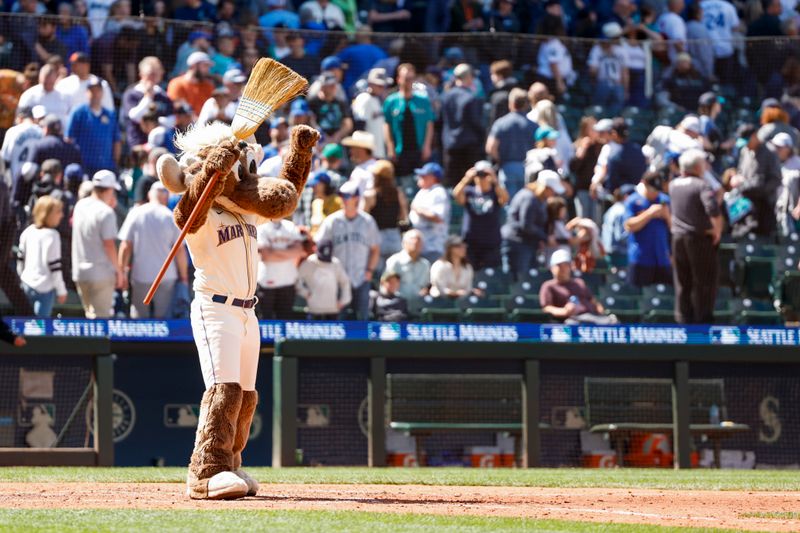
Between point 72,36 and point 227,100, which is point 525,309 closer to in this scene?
point 227,100

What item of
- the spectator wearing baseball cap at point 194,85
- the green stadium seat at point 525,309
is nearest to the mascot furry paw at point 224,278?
the green stadium seat at point 525,309

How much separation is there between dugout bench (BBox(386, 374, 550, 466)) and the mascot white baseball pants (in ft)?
16.6

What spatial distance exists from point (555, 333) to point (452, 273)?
4.22 feet

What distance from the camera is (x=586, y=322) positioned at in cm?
1325

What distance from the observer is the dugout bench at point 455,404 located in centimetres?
1259

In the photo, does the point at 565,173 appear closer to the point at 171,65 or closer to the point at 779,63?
the point at 779,63

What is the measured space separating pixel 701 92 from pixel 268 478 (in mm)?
8301

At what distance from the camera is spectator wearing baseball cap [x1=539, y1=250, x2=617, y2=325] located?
1330 cm

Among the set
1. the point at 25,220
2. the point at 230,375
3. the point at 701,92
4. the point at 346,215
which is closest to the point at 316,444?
the point at 346,215

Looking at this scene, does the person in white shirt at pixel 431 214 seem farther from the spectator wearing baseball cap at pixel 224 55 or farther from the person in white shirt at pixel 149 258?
the person in white shirt at pixel 149 258

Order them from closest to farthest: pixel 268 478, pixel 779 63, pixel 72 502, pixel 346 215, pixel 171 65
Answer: pixel 72 502 < pixel 268 478 < pixel 346 215 < pixel 171 65 < pixel 779 63

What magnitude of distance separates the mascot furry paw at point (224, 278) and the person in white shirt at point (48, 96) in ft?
20.2

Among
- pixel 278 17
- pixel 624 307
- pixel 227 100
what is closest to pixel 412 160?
pixel 227 100

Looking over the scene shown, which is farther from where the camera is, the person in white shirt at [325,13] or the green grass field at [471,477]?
the person in white shirt at [325,13]
